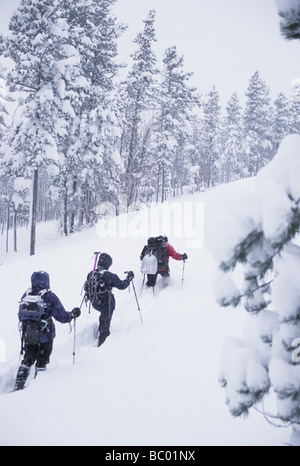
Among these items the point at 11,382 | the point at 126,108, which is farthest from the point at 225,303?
the point at 126,108

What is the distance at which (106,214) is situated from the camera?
2733cm

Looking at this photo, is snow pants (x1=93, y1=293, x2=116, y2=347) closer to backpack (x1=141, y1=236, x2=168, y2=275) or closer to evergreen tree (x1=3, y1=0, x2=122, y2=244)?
backpack (x1=141, y1=236, x2=168, y2=275)

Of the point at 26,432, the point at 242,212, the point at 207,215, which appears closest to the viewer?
the point at 242,212

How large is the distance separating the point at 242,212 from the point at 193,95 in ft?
118

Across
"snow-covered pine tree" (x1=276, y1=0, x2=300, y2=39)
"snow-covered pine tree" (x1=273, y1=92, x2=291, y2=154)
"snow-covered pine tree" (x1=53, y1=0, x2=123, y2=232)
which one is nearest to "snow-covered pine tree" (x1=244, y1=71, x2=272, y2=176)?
"snow-covered pine tree" (x1=273, y1=92, x2=291, y2=154)

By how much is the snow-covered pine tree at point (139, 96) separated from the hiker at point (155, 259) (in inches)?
736

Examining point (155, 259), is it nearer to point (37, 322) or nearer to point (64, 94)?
point (37, 322)

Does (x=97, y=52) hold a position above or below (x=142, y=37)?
below

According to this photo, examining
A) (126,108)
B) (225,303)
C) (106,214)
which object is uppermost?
(126,108)

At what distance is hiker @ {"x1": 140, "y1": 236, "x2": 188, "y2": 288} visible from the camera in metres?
8.30

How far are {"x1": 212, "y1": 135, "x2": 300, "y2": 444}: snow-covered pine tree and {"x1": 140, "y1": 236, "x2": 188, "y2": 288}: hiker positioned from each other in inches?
248

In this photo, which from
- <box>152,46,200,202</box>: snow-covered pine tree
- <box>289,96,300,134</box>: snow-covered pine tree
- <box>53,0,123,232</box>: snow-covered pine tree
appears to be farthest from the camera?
<box>289,96,300,134</box>: snow-covered pine tree

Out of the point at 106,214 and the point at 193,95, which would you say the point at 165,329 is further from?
the point at 193,95

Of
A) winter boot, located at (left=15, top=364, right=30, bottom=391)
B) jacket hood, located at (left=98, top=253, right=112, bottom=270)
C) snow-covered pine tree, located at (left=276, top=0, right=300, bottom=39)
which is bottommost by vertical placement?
winter boot, located at (left=15, top=364, right=30, bottom=391)
